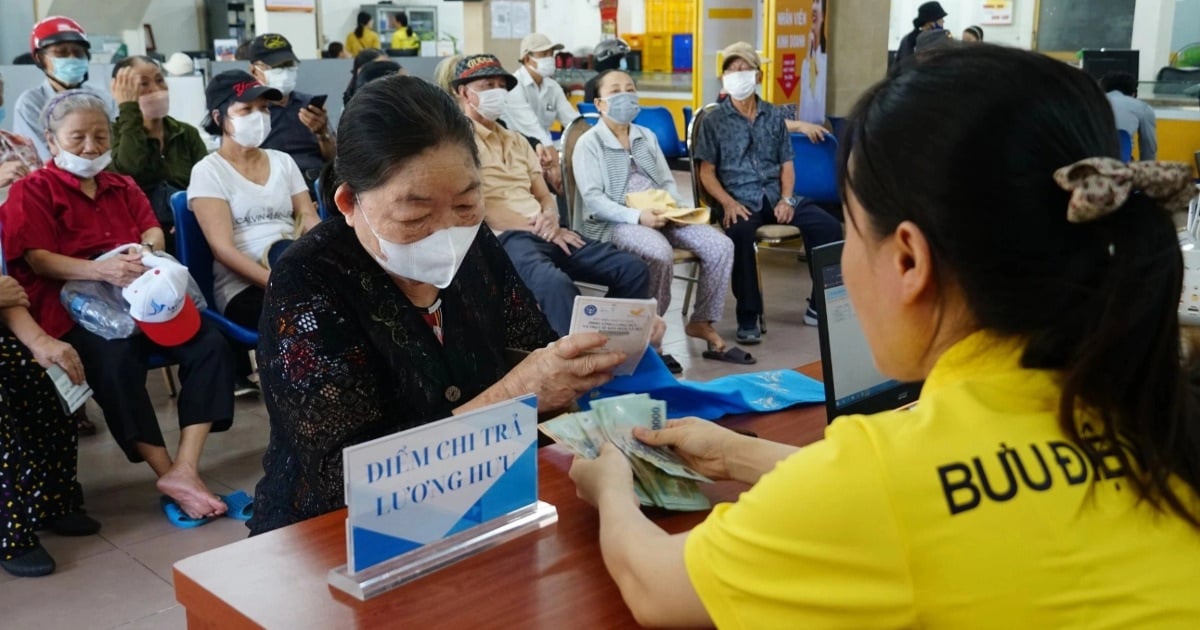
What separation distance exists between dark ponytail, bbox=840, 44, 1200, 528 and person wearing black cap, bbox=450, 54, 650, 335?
11.8ft

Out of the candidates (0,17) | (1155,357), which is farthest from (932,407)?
(0,17)

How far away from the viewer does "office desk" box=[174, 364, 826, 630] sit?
1214 mm

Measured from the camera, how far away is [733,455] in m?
1.52

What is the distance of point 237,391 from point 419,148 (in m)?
2.90

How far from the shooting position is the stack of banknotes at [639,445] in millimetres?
1482

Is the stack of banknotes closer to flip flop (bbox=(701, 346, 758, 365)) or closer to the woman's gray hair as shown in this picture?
the woman's gray hair

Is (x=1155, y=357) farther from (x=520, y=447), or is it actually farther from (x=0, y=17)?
(x=0, y=17)

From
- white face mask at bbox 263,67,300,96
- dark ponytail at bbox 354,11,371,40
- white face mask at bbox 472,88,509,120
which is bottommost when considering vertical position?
white face mask at bbox 472,88,509,120

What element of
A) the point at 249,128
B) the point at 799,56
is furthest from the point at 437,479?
the point at 799,56

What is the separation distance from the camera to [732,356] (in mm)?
4949

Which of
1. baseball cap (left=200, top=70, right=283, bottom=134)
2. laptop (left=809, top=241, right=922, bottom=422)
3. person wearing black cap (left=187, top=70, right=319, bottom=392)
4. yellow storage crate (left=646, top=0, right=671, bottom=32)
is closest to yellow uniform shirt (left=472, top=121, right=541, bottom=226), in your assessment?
person wearing black cap (left=187, top=70, right=319, bottom=392)

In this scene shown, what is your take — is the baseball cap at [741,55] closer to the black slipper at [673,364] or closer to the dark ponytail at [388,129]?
the black slipper at [673,364]

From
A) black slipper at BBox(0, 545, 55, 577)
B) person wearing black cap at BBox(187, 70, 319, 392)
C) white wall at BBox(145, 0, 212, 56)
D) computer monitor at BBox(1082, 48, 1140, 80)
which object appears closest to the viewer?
black slipper at BBox(0, 545, 55, 577)

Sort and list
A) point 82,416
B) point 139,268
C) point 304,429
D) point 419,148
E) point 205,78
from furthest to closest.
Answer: point 205,78, point 82,416, point 139,268, point 419,148, point 304,429
